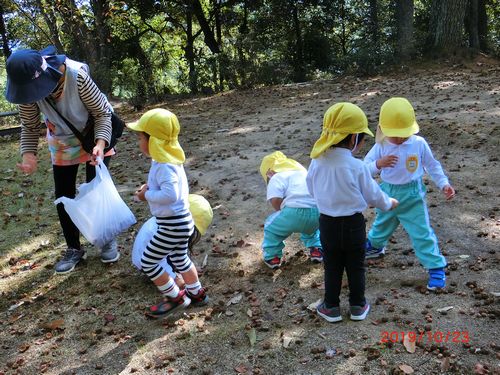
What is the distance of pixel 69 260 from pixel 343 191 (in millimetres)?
2761

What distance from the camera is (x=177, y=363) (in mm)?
2963

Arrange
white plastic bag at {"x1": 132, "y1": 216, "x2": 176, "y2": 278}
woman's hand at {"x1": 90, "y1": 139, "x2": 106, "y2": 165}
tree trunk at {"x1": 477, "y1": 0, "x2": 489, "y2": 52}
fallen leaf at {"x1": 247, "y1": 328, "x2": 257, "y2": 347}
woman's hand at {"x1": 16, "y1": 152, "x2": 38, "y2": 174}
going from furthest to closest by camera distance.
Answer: tree trunk at {"x1": 477, "y1": 0, "x2": 489, "y2": 52}
white plastic bag at {"x1": 132, "y1": 216, "x2": 176, "y2": 278}
woman's hand at {"x1": 16, "y1": 152, "x2": 38, "y2": 174}
woman's hand at {"x1": 90, "y1": 139, "x2": 106, "y2": 165}
fallen leaf at {"x1": 247, "y1": 328, "x2": 257, "y2": 347}

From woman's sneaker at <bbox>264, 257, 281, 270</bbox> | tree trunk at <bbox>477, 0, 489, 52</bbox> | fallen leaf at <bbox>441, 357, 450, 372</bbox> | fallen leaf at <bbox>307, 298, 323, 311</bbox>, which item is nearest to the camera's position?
fallen leaf at <bbox>441, 357, 450, 372</bbox>

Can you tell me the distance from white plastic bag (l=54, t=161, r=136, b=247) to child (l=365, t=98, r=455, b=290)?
2188 millimetres

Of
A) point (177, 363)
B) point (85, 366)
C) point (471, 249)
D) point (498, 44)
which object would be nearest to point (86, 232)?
point (85, 366)

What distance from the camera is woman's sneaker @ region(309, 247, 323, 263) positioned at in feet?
13.6

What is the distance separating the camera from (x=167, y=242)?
3.32 metres

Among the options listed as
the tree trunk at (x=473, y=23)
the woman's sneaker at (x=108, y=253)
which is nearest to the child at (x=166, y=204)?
the woman's sneaker at (x=108, y=253)

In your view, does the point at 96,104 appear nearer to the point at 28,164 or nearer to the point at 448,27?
the point at 28,164

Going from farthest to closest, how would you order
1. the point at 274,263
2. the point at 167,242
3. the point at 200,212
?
the point at 274,263, the point at 200,212, the point at 167,242

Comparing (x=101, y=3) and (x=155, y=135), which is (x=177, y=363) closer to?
(x=155, y=135)

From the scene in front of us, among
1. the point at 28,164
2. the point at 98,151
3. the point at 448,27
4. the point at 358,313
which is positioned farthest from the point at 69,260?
the point at 448,27

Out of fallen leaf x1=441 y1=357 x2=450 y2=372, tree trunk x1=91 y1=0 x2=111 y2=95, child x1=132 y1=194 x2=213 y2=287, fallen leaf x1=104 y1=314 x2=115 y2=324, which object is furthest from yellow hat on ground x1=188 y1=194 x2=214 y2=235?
tree trunk x1=91 y1=0 x2=111 y2=95

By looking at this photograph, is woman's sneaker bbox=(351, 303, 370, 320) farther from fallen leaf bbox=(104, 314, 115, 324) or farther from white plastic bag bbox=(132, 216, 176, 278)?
fallen leaf bbox=(104, 314, 115, 324)
